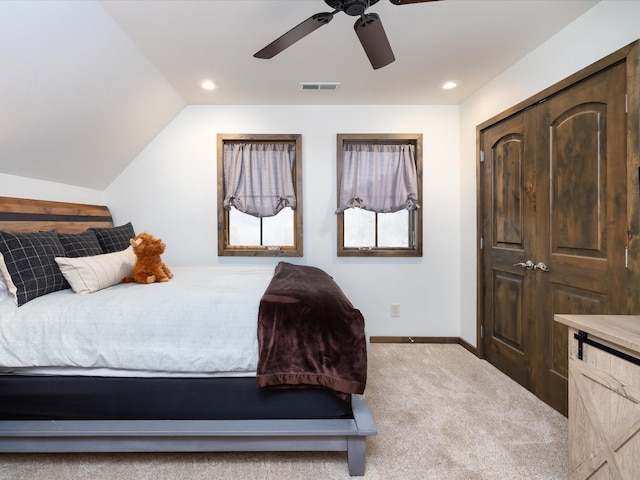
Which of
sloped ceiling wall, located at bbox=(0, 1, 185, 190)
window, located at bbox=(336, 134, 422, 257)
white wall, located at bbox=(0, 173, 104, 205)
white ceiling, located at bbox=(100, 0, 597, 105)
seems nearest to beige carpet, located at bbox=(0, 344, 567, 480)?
window, located at bbox=(336, 134, 422, 257)

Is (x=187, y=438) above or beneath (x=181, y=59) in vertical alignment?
beneath

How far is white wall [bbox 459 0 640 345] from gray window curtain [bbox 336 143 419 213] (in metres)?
0.55

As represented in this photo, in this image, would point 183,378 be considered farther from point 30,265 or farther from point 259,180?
point 259,180

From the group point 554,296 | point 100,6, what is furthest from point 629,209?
point 100,6

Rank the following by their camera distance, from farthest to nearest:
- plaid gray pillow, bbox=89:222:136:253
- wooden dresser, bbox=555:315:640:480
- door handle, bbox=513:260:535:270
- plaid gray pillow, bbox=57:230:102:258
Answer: plaid gray pillow, bbox=89:222:136:253 → door handle, bbox=513:260:535:270 → plaid gray pillow, bbox=57:230:102:258 → wooden dresser, bbox=555:315:640:480

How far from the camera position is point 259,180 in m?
3.30

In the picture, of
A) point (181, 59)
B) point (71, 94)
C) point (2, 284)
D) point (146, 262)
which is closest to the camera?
point (2, 284)

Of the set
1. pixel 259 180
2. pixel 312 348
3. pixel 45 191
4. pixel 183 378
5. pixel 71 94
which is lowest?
pixel 183 378

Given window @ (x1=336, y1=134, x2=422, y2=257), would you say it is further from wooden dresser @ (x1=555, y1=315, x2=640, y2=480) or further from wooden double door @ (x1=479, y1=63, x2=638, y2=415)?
wooden dresser @ (x1=555, y1=315, x2=640, y2=480)

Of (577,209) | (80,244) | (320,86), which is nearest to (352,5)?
(320,86)

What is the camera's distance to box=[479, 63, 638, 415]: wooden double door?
1.73 metres

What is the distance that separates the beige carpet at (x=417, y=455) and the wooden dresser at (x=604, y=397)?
385 millimetres

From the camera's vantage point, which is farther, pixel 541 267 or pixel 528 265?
pixel 528 265

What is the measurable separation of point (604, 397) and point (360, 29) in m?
1.95
